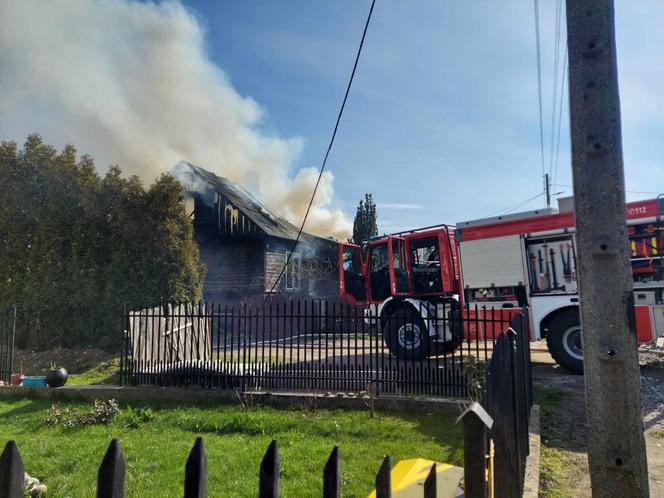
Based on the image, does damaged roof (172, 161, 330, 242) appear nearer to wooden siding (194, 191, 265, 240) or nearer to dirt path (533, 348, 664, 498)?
wooden siding (194, 191, 265, 240)

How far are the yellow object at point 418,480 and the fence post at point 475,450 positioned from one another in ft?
3.38

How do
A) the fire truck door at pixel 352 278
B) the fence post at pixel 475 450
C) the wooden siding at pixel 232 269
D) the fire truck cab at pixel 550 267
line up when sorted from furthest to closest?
1. the wooden siding at pixel 232 269
2. the fire truck door at pixel 352 278
3. the fire truck cab at pixel 550 267
4. the fence post at pixel 475 450

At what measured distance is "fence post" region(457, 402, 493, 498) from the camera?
1.44 meters

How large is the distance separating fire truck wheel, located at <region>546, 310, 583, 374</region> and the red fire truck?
17mm

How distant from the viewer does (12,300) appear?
1232 cm

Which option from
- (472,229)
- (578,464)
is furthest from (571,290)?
(578,464)

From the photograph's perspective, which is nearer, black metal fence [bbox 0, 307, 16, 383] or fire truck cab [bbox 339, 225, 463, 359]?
black metal fence [bbox 0, 307, 16, 383]

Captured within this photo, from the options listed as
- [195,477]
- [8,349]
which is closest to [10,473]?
[195,477]

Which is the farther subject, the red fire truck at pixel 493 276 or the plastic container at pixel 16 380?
the red fire truck at pixel 493 276

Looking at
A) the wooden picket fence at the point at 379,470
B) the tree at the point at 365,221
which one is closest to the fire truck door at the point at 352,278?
the wooden picket fence at the point at 379,470

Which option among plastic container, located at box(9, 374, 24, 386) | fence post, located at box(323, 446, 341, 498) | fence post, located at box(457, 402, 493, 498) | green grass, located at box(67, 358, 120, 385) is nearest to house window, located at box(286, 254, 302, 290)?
green grass, located at box(67, 358, 120, 385)

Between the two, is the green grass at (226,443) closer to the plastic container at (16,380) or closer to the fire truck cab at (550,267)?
the plastic container at (16,380)

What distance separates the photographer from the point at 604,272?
2039mm

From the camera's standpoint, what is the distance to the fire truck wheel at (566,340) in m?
8.49
